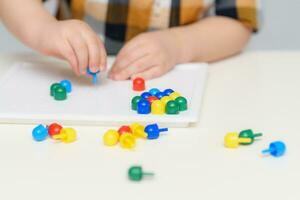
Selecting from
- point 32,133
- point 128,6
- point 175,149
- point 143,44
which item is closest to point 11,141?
point 32,133

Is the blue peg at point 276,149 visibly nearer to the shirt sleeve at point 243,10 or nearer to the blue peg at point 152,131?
the blue peg at point 152,131

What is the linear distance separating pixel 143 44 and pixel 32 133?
9.5 inches

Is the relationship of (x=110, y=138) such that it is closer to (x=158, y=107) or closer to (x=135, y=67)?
(x=158, y=107)

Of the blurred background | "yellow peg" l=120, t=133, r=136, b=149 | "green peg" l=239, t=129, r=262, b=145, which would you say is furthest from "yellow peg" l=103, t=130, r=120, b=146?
the blurred background

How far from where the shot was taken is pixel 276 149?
0.55m

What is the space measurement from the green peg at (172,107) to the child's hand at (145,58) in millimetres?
128

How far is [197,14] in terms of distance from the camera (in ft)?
3.11

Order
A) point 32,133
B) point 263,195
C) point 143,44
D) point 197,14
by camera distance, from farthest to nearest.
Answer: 1. point 197,14
2. point 143,44
3. point 32,133
4. point 263,195

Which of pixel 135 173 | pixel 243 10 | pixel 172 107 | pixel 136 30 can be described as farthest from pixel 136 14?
pixel 135 173

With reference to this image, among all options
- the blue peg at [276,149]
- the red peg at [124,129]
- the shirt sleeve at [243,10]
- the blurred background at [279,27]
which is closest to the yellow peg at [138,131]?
the red peg at [124,129]

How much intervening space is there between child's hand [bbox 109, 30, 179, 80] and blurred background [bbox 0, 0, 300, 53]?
665 millimetres

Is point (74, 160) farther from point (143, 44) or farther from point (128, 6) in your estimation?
point (128, 6)

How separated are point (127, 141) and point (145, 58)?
0.73 ft

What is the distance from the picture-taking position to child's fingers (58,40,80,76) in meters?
0.70
